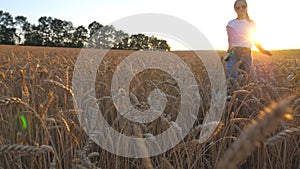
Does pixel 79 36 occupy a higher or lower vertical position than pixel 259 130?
higher

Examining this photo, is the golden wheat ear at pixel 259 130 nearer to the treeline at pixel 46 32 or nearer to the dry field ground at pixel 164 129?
the dry field ground at pixel 164 129

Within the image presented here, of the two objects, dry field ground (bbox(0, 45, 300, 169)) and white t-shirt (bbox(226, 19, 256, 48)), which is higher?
white t-shirt (bbox(226, 19, 256, 48))

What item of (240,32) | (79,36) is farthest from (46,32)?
(240,32)

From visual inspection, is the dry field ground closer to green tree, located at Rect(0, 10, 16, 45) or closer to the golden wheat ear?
the golden wheat ear

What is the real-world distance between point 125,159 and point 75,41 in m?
77.9

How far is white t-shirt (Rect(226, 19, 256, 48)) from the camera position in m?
4.81

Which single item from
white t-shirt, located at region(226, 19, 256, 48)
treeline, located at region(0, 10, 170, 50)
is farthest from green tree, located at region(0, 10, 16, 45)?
white t-shirt, located at region(226, 19, 256, 48)

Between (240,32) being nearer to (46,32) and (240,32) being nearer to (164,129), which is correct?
(164,129)

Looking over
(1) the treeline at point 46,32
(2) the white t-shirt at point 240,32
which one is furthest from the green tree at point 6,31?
(2) the white t-shirt at point 240,32

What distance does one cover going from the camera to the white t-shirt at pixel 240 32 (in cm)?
481

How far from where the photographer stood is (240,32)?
15.9 feet

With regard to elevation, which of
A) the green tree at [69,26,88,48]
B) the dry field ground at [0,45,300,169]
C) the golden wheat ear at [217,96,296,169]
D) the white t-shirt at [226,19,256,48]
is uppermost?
the green tree at [69,26,88,48]

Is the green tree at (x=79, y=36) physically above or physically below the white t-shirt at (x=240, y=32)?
above

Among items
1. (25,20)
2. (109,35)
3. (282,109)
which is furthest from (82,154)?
(25,20)
